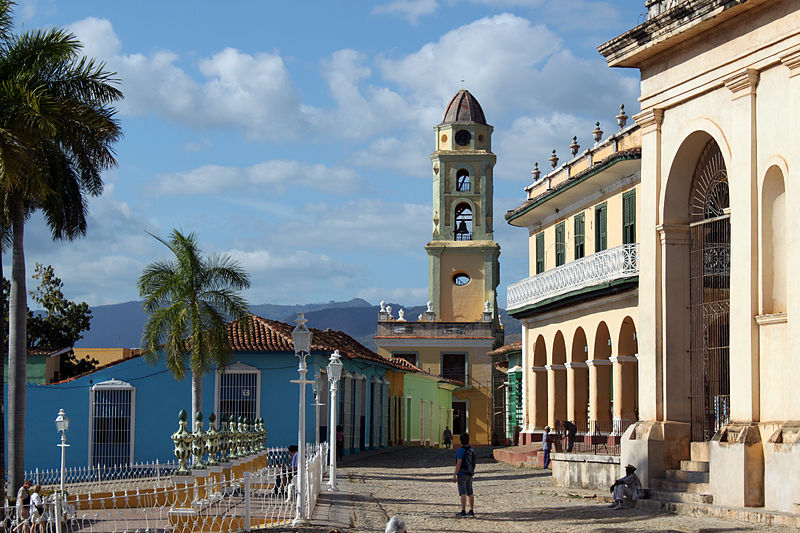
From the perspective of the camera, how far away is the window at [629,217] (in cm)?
2725

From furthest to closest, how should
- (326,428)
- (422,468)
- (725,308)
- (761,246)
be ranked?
(326,428)
(422,468)
(725,308)
(761,246)

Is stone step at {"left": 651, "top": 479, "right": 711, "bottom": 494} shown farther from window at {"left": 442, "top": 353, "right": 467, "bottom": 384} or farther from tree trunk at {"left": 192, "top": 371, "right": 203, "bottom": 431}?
window at {"left": 442, "top": 353, "right": 467, "bottom": 384}

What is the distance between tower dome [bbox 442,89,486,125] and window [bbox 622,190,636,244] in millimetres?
34049

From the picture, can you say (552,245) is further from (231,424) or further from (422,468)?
(231,424)

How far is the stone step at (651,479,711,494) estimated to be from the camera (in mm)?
17375

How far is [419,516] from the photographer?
18375 mm

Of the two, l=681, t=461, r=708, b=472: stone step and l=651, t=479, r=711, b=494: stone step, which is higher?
l=681, t=461, r=708, b=472: stone step

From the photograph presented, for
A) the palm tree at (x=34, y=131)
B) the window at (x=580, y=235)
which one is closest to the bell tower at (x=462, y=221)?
the window at (x=580, y=235)

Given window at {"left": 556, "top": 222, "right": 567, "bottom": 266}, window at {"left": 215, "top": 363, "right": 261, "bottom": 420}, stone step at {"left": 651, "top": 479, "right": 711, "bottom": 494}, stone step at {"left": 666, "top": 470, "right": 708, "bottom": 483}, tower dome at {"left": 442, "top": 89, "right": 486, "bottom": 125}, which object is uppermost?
tower dome at {"left": 442, "top": 89, "right": 486, "bottom": 125}

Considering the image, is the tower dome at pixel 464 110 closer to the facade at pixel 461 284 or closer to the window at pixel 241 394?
the facade at pixel 461 284

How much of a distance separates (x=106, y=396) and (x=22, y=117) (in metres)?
15.3

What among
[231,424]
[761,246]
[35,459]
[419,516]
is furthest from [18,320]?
[761,246]

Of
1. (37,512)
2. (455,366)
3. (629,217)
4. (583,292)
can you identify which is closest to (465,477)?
(37,512)

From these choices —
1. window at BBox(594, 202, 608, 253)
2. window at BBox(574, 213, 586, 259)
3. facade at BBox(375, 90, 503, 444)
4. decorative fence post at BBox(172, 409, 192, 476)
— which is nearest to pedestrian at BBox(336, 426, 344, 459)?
window at BBox(574, 213, 586, 259)
